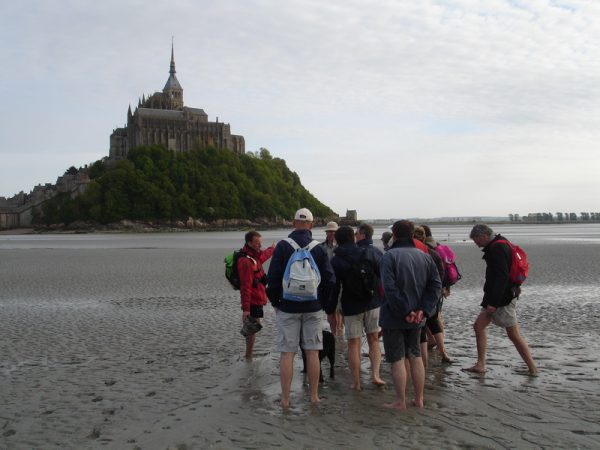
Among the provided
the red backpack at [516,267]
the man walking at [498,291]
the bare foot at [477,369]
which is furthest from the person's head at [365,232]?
the bare foot at [477,369]

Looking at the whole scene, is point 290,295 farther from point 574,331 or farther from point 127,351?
point 574,331

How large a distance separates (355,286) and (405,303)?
836 millimetres

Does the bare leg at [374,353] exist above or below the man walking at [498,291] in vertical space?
below

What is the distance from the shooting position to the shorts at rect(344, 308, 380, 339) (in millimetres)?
6473

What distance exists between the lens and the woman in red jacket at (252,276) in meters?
7.48

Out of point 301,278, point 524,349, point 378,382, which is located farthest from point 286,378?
point 524,349

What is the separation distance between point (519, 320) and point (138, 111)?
423ft

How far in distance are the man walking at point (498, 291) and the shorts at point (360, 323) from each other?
1285mm

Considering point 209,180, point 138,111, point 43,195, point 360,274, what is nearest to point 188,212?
point 209,180

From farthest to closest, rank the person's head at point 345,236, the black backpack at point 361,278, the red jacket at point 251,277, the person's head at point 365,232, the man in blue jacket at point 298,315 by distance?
1. the person's head at point 365,232
2. the red jacket at point 251,277
3. the person's head at point 345,236
4. the black backpack at point 361,278
5. the man in blue jacket at point 298,315

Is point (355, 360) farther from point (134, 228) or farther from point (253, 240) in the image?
point (134, 228)

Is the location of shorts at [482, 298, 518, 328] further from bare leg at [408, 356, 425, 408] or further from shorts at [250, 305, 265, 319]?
shorts at [250, 305, 265, 319]

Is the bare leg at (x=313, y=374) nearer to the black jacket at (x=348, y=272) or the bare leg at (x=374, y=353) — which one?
the black jacket at (x=348, y=272)

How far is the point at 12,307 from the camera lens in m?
13.1
